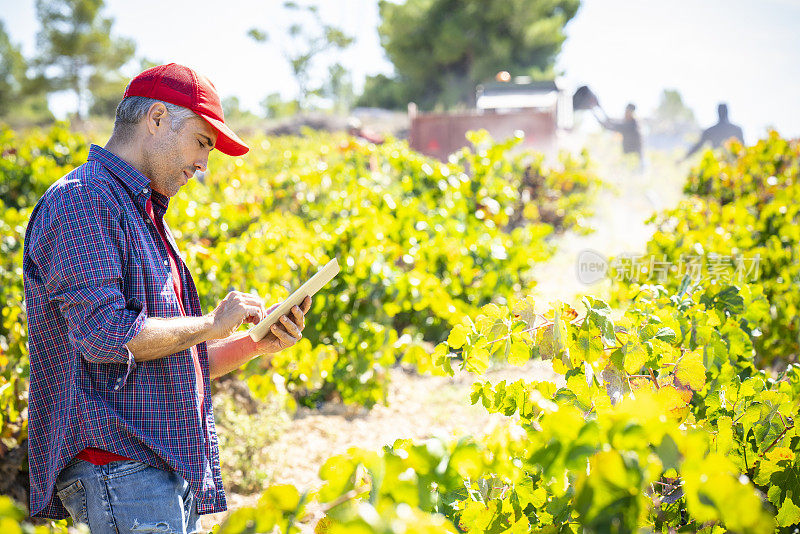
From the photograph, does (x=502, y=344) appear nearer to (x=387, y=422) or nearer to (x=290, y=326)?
(x=290, y=326)

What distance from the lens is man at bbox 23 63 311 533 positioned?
142 cm

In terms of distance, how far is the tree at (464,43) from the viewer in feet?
107

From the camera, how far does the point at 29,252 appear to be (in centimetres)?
152

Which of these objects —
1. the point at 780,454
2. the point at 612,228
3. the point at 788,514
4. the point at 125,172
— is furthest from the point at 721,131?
the point at 125,172

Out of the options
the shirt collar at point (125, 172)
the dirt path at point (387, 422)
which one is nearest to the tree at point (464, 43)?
the dirt path at point (387, 422)

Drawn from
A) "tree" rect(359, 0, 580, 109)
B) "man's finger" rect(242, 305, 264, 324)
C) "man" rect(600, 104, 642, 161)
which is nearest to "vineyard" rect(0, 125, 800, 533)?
"man's finger" rect(242, 305, 264, 324)

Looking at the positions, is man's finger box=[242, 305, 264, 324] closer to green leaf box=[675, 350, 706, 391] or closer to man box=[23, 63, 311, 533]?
man box=[23, 63, 311, 533]

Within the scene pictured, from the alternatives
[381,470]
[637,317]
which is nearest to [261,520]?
[381,470]

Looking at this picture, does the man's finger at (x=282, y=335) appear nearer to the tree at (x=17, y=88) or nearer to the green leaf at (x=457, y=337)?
the green leaf at (x=457, y=337)

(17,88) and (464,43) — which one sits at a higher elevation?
(17,88)

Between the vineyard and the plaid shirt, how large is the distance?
17.5 inches

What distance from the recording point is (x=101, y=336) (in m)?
1.38

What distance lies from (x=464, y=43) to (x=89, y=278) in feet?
110

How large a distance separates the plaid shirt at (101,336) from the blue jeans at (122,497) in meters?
0.03
